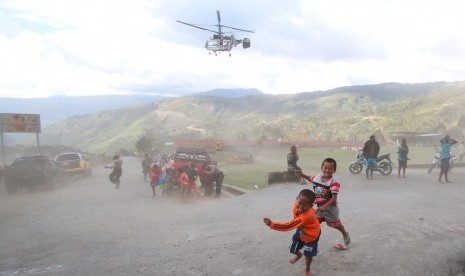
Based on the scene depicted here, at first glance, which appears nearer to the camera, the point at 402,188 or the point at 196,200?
the point at 402,188

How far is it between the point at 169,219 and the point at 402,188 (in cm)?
718

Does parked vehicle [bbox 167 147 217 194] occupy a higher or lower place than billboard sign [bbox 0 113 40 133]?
lower

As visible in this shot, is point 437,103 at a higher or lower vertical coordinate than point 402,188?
higher

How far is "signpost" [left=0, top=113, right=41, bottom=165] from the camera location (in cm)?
2642

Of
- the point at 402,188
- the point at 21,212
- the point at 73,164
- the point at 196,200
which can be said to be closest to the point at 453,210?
the point at 402,188

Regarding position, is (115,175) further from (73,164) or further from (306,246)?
(306,246)

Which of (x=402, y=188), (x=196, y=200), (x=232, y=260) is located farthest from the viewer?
(x=196, y=200)

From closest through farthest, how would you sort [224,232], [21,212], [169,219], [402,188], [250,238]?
[250,238] < [224,232] < [169,219] < [21,212] < [402,188]

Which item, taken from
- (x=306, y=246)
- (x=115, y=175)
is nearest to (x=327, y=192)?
(x=306, y=246)

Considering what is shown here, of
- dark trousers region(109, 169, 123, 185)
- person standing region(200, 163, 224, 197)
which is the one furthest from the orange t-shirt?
dark trousers region(109, 169, 123, 185)

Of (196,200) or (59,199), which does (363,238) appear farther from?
(59,199)

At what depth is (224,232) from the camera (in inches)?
316

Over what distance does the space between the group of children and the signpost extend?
24.9 meters

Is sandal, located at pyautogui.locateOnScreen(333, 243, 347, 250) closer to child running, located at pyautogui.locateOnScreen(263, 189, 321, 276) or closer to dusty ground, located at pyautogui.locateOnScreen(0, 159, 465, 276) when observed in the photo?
dusty ground, located at pyautogui.locateOnScreen(0, 159, 465, 276)
